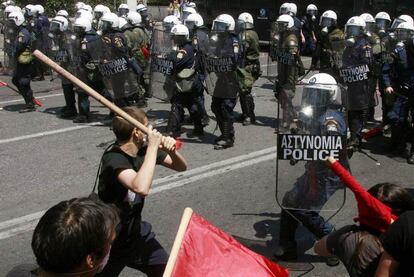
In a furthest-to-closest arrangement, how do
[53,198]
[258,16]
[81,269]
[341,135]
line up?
1. [258,16]
2. [53,198]
3. [341,135]
4. [81,269]

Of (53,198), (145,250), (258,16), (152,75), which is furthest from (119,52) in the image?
(258,16)

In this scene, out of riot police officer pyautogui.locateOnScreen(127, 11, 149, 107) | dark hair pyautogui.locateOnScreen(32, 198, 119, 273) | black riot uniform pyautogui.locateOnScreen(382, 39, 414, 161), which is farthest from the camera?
riot police officer pyautogui.locateOnScreen(127, 11, 149, 107)

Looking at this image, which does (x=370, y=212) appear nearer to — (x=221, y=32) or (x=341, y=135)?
(x=341, y=135)

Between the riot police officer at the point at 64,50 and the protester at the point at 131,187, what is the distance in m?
7.09

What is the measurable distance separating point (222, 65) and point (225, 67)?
56 mm

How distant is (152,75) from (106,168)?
A: 6.25m

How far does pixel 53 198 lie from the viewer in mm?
6453

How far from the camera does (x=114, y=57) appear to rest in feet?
31.5

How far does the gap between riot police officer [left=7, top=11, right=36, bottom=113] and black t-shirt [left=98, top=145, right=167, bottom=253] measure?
782 cm

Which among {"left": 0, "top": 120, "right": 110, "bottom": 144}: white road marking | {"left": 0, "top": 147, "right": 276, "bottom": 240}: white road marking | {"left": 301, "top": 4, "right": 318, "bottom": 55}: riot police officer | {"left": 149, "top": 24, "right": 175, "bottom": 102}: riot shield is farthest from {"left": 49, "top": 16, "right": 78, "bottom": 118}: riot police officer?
{"left": 301, "top": 4, "right": 318, "bottom": 55}: riot police officer

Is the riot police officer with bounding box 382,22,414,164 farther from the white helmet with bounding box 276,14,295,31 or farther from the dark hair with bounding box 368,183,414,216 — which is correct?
the dark hair with bounding box 368,183,414,216

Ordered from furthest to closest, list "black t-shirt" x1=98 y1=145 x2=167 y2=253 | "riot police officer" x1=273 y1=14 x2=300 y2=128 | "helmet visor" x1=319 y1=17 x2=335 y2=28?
"helmet visor" x1=319 y1=17 x2=335 y2=28
"riot police officer" x1=273 y1=14 x2=300 y2=128
"black t-shirt" x1=98 y1=145 x2=167 y2=253

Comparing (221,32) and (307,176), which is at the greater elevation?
(221,32)

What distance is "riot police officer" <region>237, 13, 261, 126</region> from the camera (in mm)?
9828
